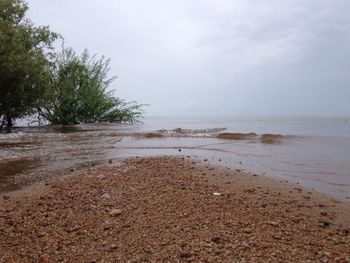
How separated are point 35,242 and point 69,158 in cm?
642

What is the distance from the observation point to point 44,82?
21.2 meters

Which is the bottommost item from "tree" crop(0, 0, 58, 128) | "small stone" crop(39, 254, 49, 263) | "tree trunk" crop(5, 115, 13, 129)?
"small stone" crop(39, 254, 49, 263)

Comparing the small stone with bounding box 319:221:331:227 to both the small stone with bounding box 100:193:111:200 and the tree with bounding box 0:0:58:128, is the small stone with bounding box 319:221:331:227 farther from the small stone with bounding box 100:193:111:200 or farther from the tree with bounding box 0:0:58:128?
the tree with bounding box 0:0:58:128

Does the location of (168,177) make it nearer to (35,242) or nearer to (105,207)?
(105,207)

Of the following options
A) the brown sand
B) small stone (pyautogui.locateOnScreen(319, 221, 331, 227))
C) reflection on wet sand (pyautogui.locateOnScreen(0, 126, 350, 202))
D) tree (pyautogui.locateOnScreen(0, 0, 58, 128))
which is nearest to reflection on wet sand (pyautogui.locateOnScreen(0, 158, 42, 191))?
reflection on wet sand (pyautogui.locateOnScreen(0, 126, 350, 202))

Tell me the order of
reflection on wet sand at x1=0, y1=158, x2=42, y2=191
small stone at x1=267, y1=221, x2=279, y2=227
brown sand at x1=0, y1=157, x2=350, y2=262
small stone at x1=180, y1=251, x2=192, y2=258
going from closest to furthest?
small stone at x1=180, y1=251, x2=192, y2=258 → brown sand at x1=0, y1=157, x2=350, y2=262 → small stone at x1=267, y1=221, x2=279, y2=227 → reflection on wet sand at x1=0, y1=158, x2=42, y2=191

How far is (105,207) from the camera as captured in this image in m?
5.05

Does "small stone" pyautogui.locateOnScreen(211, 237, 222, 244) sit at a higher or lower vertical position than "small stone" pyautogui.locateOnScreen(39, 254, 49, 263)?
higher

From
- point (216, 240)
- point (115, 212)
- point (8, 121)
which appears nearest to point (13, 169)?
point (115, 212)

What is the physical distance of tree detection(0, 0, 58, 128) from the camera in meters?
18.4

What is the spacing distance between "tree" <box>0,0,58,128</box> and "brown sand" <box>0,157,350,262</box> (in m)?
14.0

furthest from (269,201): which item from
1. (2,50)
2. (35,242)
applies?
(2,50)

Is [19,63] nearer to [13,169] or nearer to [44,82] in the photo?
[44,82]

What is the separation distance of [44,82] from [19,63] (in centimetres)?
284
